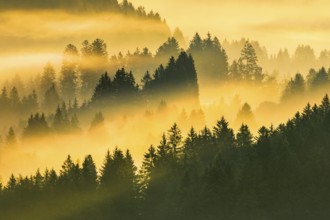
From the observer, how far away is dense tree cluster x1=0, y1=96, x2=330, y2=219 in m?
99.2

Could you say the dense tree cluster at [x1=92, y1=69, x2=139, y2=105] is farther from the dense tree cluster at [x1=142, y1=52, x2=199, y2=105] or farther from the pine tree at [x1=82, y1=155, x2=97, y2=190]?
the pine tree at [x1=82, y1=155, x2=97, y2=190]

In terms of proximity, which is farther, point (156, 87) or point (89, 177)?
point (156, 87)

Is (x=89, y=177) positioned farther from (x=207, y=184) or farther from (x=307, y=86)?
(x=307, y=86)

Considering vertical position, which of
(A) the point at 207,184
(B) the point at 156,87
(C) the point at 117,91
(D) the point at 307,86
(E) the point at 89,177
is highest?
(D) the point at 307,86

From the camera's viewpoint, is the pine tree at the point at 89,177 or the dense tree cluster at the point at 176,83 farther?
the dense tree cluster at the point at 176,83

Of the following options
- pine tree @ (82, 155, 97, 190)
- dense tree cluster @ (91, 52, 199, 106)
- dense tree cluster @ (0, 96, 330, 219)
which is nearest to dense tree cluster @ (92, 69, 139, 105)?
dense tree cluster @ (91, 52, 199, 106)

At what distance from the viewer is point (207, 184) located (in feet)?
328

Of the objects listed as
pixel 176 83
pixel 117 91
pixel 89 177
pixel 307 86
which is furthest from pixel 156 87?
pixel 89 177

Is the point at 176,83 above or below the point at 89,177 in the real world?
above

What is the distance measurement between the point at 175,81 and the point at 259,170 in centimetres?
6745

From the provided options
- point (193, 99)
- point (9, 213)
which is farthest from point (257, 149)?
point (193, 99)

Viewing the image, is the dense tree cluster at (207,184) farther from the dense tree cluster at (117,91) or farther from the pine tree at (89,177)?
the dense tree cluster at (117,91)

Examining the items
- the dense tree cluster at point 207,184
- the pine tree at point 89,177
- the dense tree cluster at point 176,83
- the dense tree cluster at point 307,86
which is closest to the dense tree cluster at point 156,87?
the dense tree cluster at point 176,83

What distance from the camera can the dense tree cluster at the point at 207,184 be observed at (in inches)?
3907
